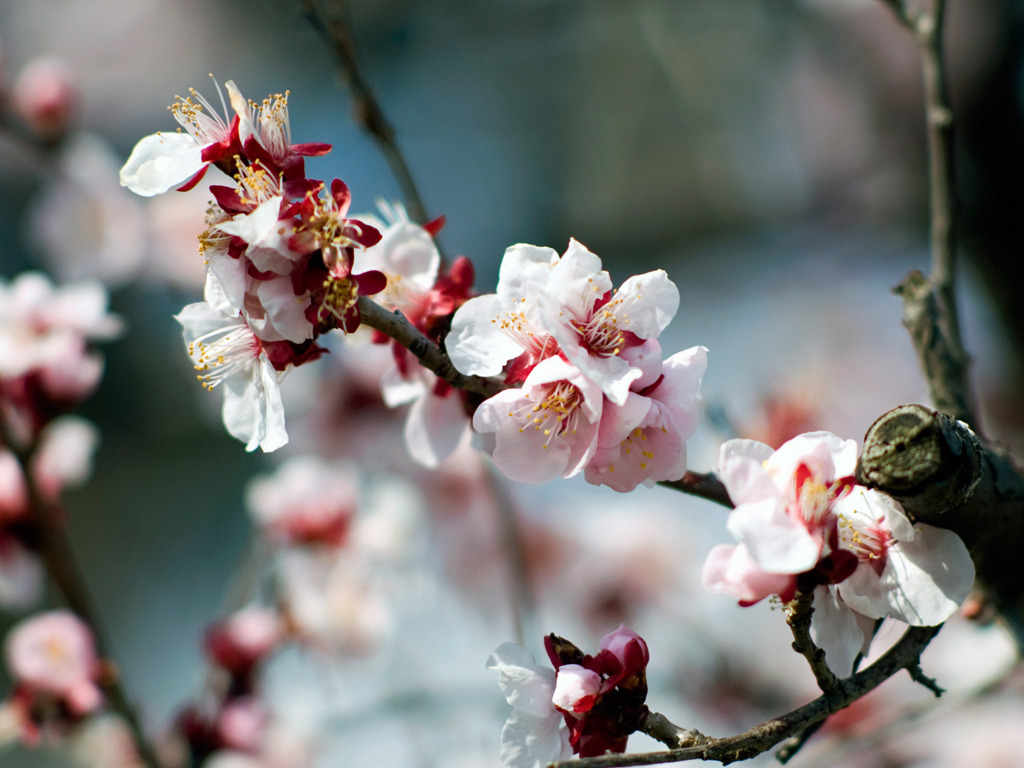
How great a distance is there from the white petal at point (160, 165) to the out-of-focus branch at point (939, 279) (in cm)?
61

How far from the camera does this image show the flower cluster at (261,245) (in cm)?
54

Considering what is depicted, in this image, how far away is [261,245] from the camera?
522mm

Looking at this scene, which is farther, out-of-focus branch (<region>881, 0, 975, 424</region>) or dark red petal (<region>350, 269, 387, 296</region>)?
out-of-focus branch (<region>881, 0, 975, 424</region>)

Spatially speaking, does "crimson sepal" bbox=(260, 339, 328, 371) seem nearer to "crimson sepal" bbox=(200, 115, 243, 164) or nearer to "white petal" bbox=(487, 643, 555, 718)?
"crimson sepal" bbox=(200, 115, 243, 164)

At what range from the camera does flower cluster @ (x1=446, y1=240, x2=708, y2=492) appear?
55 cm

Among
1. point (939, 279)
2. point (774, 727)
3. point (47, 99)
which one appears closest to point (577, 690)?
point (774, 727)

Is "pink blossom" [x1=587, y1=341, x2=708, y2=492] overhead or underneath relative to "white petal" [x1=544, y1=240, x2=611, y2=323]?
underneath

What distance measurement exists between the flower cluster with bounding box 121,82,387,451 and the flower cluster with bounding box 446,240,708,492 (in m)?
0.09

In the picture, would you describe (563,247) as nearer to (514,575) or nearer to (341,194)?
(514,575)

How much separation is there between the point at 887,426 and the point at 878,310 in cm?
326

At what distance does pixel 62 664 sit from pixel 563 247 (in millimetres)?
3165

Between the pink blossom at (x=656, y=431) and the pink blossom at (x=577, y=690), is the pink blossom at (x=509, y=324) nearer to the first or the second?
the pink blossom at (x=656, y=431)

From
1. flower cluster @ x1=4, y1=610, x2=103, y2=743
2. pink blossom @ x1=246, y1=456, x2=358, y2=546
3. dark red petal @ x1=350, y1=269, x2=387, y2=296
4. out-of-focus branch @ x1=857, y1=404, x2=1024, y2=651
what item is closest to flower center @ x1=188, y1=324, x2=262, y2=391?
dark red petal @ x1=350, y1=269, x2=387, y2=296

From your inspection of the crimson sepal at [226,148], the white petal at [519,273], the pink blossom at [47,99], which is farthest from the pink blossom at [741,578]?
the pink blossom at [47,99]
